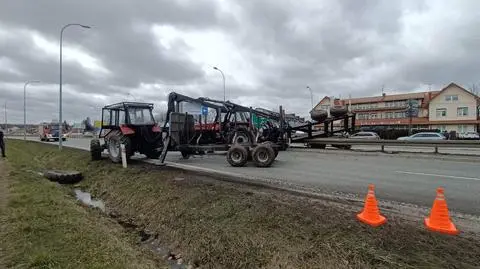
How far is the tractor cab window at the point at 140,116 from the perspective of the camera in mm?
15150

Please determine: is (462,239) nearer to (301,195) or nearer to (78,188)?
(301,195)

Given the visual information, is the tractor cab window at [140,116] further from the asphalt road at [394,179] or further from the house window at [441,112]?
the house window at [441,112]

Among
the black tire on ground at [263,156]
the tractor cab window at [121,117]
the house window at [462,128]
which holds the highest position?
the house window at [462,128]

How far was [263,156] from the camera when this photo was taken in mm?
13031

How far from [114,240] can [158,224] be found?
1.40m

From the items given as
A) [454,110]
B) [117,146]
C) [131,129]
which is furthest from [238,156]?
[454,110]

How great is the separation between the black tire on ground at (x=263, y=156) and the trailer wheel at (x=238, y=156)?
43cm

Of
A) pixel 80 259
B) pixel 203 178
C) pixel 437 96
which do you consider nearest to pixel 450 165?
pixel 203 178

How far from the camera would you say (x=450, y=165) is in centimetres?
1312

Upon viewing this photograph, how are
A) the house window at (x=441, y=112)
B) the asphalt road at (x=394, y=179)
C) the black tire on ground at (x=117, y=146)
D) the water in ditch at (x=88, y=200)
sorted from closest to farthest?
the asphalt road at (x=394, y=179)
the water in ditch at (x=88, y=200)
the black tire on ground at (x=117, y=146)
the house window at (x=441, y=112)

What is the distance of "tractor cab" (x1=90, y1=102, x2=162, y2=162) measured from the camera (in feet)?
48.8

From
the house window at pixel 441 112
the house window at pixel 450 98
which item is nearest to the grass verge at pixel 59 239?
the house window at pixel 441 112

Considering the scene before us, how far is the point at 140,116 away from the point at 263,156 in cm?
592

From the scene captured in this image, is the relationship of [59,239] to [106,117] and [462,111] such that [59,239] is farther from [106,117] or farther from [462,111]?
[462,111]
